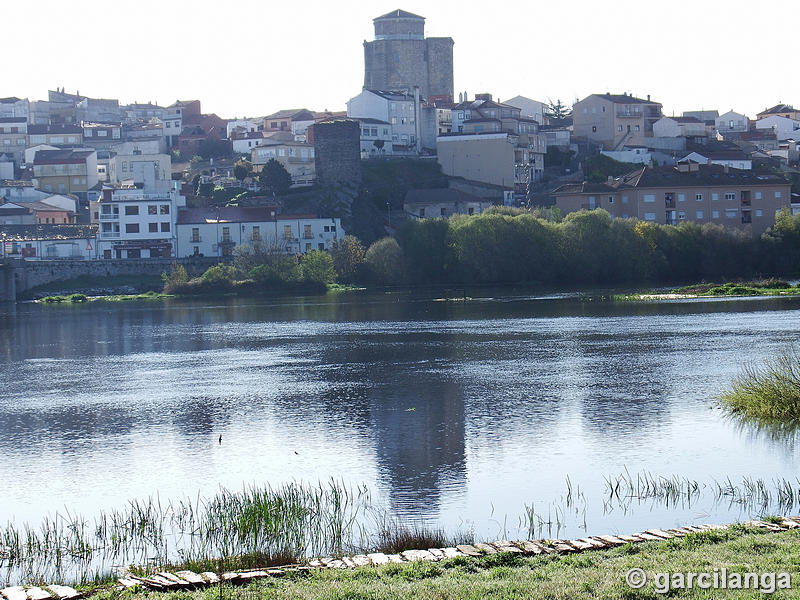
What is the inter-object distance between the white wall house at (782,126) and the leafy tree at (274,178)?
52831 millimetres

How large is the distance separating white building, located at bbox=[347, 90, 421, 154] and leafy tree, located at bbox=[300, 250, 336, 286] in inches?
1051

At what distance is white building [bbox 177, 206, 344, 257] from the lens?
82.6m

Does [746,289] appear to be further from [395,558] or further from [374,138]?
[374,138]

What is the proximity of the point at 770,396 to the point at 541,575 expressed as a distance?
1259 cm

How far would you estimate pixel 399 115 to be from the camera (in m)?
100

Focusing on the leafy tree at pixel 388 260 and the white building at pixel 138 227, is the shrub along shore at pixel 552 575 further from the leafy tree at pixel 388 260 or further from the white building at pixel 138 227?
the white building at pixel 138 227

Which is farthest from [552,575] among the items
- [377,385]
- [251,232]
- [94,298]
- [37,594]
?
[251,232]

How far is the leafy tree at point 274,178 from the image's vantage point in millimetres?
88938

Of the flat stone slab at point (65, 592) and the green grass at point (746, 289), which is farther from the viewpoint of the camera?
the green grass at point (746, 289)

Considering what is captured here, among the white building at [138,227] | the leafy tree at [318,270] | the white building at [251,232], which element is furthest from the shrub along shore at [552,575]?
the white building at [138,227]

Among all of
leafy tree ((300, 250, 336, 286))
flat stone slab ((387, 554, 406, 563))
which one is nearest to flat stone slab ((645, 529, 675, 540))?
flat stone slab ((387, 554, 406, 563))

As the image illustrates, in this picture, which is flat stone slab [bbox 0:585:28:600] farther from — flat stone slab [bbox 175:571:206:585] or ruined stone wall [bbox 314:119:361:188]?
ruined stone wall [bbox 314:119:361:188]

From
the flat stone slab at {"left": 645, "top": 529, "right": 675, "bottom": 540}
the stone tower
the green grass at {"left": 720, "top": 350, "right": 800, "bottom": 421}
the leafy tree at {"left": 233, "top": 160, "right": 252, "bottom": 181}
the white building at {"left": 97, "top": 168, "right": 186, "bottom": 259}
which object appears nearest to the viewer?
the flat stone slab at {"left": 645, "top": 529, "right": 675, "bottom": 540}

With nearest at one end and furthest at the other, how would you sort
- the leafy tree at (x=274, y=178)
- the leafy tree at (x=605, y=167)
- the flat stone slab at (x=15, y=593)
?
1. the flat stone slab at (x=15, y=593)
2. the leafy tree at (x=274, y=178)
3. the leafy tree at (x=605, y=167)
